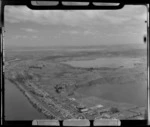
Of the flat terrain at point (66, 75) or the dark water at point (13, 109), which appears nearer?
the dark water at point (13, 109)

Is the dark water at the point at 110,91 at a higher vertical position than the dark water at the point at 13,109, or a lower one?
lower

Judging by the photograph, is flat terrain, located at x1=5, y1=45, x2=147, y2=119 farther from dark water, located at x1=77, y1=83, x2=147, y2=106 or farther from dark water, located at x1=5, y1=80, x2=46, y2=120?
dark water, located at x1=5, y1=80, x2=46, y2=120

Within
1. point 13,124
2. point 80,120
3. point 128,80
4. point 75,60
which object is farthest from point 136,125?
point 75,60

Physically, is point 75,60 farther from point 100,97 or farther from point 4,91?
point 4,91

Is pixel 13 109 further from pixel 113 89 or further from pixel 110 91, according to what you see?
pixel 113 89

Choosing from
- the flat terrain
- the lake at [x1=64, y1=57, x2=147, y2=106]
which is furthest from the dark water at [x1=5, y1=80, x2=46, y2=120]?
the lake at [x1=64, y1=57, x2=147, y2=106]

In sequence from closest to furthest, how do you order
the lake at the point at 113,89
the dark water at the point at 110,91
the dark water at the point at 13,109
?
the dark water at the point at 13,109 < the lake at the point at 113,89 < the dark water at the point at 110,91

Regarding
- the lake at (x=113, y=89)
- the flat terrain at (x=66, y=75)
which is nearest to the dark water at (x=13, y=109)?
the flat terrain at (x=66, y=75)

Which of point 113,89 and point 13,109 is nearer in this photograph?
point 13,109

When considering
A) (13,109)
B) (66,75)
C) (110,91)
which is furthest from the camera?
(66,75)

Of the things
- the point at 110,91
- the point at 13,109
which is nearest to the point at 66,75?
the point at 110,91

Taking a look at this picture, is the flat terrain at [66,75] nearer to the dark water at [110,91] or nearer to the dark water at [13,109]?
the dark water at [110,91]
